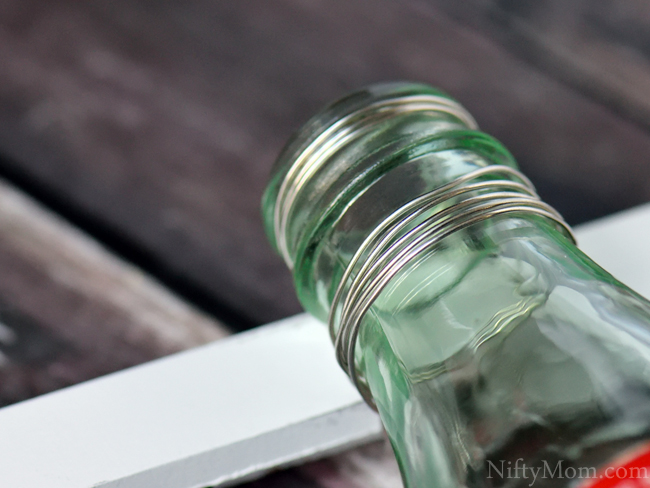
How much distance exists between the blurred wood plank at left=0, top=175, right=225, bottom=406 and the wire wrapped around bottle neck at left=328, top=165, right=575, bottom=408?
5.9 inches

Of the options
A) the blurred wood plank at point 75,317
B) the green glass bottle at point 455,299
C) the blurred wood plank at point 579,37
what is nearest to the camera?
the green glass bottle at point 455,299

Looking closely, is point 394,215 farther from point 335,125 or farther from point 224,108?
point 224,108

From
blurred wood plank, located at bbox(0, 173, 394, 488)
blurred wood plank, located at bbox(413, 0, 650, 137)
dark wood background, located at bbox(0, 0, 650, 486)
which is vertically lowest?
blurred wood plank, located at bbox(0, 173, 394, 488)

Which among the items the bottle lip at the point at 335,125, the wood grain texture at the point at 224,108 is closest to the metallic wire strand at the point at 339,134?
the bottle lip at the point at 335,125

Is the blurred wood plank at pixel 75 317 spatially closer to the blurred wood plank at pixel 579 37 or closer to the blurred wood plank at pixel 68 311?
the blurred wood plank at pixel 68 311

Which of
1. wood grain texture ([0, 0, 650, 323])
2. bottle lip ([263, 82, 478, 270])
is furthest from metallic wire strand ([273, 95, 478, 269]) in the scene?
wood grain texture ([0, 0, 650, 323])

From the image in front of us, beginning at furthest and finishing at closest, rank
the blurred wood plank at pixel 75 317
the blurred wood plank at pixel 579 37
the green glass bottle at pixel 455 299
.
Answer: the blurred wood plank at pixel 579 37 → the blurred wood plank at pixel 75 317 → the green glass bottle at pixel 455 299

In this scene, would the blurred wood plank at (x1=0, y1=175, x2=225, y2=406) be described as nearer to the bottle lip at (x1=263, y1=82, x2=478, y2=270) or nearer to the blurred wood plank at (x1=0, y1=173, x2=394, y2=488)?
the blurred wood plank at (x1=0, y1=173, x2=394, y2=488)

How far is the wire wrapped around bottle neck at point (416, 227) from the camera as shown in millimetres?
229

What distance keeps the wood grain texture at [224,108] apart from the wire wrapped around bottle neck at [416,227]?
14 centimetres

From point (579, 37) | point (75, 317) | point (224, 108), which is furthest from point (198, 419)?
point (579, 37)

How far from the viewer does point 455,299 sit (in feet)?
0.75

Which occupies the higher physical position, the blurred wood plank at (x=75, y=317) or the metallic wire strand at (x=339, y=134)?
the metallic wire strand at (x=339, y=134)

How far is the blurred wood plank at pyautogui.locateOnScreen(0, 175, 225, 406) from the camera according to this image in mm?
338
